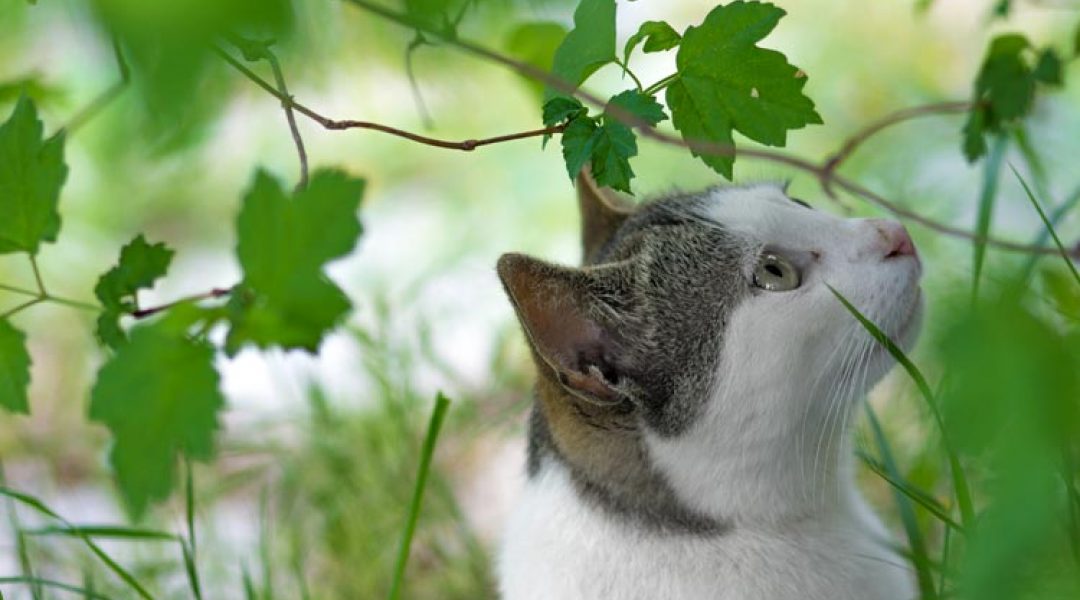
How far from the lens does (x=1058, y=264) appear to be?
1.83m

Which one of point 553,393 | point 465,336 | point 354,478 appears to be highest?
point 465,336

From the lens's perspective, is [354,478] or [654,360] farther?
[354,478]

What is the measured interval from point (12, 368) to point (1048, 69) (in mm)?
1315

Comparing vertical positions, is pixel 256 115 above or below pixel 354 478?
above

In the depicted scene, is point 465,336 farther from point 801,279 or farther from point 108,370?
point 108,370

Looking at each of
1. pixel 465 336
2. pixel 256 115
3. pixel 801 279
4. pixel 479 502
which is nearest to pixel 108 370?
pixel 801 279

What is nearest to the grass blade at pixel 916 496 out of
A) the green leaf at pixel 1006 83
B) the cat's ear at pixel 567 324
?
the cat's ear at pixel 567 324

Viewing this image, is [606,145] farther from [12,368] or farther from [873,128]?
[12,368]

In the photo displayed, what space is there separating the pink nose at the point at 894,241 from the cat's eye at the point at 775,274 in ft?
0.38

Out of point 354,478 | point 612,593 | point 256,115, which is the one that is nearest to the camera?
point 612,593

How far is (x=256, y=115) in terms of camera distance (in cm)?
388

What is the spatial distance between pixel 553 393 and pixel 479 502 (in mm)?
1303

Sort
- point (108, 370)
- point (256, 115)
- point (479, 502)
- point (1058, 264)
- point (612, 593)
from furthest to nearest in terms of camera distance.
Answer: point (256, 115)
point (479, 502)
point (1058, 264)
point (612, 593)
point (108, 370)

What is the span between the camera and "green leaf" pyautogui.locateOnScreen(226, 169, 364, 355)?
105 centimetres
